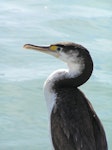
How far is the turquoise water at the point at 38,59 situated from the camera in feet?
21.2

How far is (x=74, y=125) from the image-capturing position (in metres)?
4.92

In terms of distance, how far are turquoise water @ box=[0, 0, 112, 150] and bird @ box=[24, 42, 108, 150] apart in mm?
1068

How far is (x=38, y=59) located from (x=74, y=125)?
3395 millimetres

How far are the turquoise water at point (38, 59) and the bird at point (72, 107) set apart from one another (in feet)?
3.50

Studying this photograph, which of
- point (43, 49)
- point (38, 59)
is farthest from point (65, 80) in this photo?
point (38, 59)

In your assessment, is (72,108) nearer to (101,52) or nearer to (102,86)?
(102,86)

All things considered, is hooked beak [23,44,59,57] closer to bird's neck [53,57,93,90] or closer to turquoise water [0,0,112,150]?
bird's neck [53,57,93,90]

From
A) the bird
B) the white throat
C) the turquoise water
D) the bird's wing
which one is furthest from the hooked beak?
the turquoise water

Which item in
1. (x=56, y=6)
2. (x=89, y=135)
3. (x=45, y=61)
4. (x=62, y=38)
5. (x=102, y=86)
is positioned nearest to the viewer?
(x=89, y=135)

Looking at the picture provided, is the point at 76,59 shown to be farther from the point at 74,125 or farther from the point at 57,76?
the point at 74,125

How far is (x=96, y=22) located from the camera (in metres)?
10.2

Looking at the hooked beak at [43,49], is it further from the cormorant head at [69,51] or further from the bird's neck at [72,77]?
the bird's neck at [72,77]

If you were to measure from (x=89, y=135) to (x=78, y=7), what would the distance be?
6297 millimetres

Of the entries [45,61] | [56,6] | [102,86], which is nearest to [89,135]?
[102,86]
